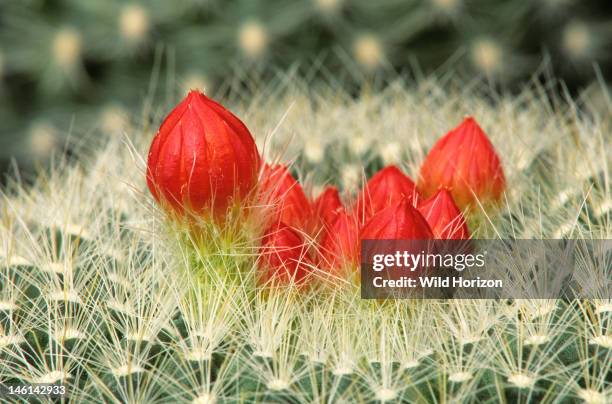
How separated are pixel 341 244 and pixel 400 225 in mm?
84

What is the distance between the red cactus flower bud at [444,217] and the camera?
103 centimetres

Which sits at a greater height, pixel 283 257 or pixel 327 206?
pixel 327 206

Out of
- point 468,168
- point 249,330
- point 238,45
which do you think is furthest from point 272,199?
point 238,45

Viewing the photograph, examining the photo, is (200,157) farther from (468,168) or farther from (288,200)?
(468,168)

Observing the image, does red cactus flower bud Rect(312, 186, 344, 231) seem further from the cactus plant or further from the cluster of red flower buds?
the cactus plant

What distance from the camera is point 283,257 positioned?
103cm

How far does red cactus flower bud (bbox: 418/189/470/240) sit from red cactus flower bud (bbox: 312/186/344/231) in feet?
0.43

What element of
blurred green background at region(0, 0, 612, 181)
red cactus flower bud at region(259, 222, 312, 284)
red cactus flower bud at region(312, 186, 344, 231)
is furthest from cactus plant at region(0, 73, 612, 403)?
blurred green background at region(0, 0, 612, 181)

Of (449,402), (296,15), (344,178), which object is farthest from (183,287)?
(296,15)

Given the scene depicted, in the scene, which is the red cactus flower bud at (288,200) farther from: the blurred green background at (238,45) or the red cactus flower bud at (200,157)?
the blurred green background at (238,45)

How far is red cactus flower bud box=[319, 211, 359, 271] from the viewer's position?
39.4 inches

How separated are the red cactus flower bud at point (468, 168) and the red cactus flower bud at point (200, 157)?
0.33m

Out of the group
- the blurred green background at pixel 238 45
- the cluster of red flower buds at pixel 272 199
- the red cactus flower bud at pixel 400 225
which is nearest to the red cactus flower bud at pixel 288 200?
the cluster of red flower buds at pixel 272 199

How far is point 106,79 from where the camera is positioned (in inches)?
104
